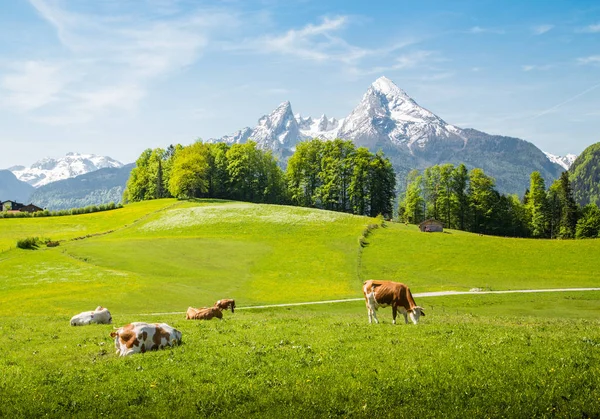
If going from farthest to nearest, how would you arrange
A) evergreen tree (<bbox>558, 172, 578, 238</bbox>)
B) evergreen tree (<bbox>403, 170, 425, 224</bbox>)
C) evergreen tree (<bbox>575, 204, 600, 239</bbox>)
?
evergreen tree (<bbox>403, 170, 425, 224</bbox>) → evergreen tree (<bbox>558, 172, 578, 238</bbox>) → evergreen tree (<bbox>575, 204, 600, 239</bbox>)

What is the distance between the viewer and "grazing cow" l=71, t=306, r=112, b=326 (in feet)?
93.4

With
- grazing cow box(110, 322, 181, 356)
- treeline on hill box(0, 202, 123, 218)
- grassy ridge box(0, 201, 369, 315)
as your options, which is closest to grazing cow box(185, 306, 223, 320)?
grazing cow box(110, 322, 181, 356)

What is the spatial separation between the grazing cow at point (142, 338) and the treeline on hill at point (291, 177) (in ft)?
370

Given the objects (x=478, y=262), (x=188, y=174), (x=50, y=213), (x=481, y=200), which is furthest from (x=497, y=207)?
(x=50, y=213)

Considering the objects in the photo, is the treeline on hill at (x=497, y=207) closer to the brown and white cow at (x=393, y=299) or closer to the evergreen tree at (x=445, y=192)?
the evergreen tree at (x=445, y=192)

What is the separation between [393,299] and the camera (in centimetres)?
2652

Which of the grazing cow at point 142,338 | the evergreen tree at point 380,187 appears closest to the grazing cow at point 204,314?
the grazing cow at point 142,338

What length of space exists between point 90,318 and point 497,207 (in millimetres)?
118907

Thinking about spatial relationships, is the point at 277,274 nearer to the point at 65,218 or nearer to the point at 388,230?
the point at 388,230

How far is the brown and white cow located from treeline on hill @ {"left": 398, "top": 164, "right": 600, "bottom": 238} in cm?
10523

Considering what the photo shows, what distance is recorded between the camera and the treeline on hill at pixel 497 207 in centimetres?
12650

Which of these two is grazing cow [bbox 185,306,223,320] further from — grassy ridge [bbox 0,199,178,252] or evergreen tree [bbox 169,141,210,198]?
evergreen tree [bbox 169,141,210,198]

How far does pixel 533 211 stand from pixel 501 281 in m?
77.6

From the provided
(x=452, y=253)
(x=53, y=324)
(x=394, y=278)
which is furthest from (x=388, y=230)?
(x=53, y=324)
